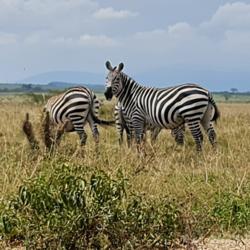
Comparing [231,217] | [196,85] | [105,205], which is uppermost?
[196,85]

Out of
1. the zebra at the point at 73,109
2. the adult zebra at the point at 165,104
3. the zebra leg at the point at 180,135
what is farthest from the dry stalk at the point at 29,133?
the zebra leg at the point at 180,135

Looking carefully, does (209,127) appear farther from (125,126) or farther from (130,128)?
(125,126)

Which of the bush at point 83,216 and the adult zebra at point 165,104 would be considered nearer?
the bush at point 83,216

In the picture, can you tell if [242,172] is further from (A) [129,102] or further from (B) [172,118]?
(A) [129,102]

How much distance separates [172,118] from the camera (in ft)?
38.4

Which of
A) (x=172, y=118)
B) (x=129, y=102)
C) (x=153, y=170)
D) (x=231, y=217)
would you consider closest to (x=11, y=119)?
(x=129, y=102)

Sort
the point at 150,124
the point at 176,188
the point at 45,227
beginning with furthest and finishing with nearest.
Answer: the point at 150,124, the point at 176,188, the point at 45,227

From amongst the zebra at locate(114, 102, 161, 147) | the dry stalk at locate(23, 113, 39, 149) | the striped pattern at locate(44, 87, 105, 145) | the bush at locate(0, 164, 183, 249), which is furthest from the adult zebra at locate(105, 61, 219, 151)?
the bush at locate(0, 164, 183, 249)

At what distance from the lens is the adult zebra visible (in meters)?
11.4

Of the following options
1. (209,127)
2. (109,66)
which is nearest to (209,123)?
(209,127)

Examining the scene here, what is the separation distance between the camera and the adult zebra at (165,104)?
11.4 m

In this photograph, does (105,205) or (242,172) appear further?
(242,172)

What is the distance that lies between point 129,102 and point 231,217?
7.88 m

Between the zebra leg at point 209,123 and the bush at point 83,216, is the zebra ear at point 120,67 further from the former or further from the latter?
the bush at point 83,216
